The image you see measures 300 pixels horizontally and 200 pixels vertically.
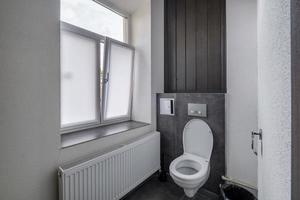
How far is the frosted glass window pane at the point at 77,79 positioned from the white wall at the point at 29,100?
443mm

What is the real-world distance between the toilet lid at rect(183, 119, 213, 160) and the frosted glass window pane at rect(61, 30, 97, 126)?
123 cm

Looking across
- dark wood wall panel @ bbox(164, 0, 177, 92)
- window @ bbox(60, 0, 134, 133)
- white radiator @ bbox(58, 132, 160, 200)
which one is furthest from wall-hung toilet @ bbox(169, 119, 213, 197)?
window @ bbox(60, 0, 134, 133)

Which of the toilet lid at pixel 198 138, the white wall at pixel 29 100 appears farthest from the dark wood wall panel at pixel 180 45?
the white wall at pixel 29 100

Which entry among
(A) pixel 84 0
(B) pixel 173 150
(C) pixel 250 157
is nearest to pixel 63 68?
(A) pixel 84 0

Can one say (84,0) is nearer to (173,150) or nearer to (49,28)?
(49,28)

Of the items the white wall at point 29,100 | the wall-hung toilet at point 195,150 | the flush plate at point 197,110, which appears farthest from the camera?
the flush plate at point 197,110

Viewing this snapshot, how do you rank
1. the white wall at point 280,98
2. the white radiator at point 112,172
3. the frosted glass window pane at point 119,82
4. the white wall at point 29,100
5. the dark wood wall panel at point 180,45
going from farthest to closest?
the dark wood wall panel at point 180,45
the frosted glass window pane at point 119,82
the white radiator at point 112,172
the white wall at point 29,100
the white wall at point 280,98

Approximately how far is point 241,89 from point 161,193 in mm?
1569

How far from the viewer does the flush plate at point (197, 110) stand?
204 cm

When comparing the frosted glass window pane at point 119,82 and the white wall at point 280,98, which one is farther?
the frosted glass window pane at point 119,82

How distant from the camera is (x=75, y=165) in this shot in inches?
52.2

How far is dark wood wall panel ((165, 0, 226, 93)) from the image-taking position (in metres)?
2.07

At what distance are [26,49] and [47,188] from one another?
1.04m

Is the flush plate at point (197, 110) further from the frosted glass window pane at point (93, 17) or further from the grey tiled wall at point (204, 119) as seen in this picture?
the frosted glass window pane at point (93, 17)
